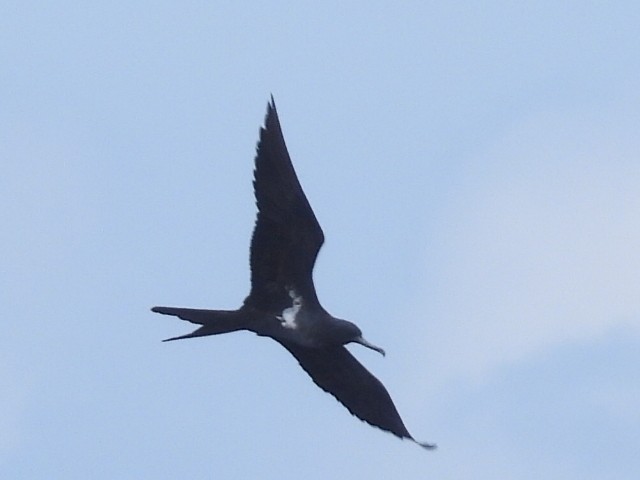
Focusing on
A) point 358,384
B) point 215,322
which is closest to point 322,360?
point 358,384

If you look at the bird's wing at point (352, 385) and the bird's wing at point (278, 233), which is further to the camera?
the bird's wing at point (352, 385)

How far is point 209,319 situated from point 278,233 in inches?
40.5

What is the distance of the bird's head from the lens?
1481 cm

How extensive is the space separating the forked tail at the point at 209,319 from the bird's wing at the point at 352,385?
1.10 m

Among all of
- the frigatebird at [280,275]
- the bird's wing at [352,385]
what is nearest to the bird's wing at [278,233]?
the frigatebird at [280,275]

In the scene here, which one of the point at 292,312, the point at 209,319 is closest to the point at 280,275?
the point at 292,312

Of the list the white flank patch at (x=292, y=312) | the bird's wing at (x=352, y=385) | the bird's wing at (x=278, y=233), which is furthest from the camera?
the bird's wing at (x=352, y=385)

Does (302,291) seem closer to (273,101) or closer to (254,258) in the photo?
(254,258)

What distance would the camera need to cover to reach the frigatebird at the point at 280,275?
555 inches

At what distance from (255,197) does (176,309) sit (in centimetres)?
127

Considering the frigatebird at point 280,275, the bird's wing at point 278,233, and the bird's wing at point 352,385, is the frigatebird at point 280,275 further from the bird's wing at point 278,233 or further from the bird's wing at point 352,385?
the bird's wing at point 352,385

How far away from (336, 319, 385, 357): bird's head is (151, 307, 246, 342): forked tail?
36.6 inches

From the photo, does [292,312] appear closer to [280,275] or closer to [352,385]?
[280,275]

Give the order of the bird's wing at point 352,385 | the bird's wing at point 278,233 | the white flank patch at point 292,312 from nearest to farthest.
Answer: the bird's wing at point 278,233 → the white flank patch at point 292,312 → the bird's wing at point 352,385
